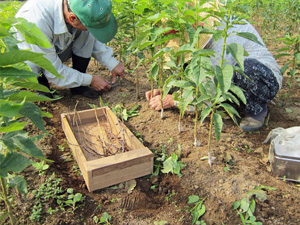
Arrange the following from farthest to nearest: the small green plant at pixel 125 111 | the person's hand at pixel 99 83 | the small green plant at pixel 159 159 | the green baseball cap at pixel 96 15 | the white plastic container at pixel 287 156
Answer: the person's hand at pixel 99 83 → the small green plant at pixel 125 111 → the green baseball cap at pixel 96 15 → the small green plant at pixel 159 159 → the white plastic container at pixel 287 156

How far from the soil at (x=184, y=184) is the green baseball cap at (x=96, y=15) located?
936 millimetres

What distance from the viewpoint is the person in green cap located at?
2.69m

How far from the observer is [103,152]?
2592 mm

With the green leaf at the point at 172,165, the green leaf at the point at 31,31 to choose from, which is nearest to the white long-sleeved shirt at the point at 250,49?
the green leaf at the point at 172,165

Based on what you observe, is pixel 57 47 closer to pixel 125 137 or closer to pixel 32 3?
pixel 32 3

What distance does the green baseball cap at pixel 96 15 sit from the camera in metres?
2.62

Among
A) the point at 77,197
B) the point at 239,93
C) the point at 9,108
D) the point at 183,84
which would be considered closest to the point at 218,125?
the point at 239,93

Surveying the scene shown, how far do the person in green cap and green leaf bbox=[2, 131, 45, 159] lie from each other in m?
1.38

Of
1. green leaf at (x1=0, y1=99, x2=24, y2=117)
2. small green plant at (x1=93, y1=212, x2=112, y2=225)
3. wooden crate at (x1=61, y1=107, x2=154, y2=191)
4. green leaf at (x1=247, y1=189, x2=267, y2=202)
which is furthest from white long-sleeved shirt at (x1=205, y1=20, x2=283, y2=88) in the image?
green leaf at (x1=0, y1=99, x2=24, y2=117)

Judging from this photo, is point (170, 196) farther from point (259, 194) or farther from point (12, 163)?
point (12, 163)

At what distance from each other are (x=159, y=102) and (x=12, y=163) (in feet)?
6.13

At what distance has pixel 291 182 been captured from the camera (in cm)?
225

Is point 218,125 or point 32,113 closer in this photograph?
point 32,113

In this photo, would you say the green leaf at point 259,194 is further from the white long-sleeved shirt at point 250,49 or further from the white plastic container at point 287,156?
the white long-sleeved shirt at point 250,49
